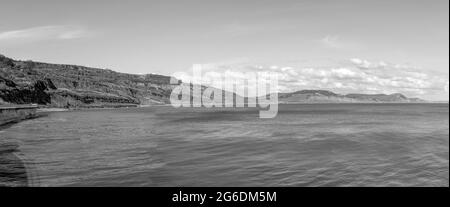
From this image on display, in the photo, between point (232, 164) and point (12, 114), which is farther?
point (12, 114)

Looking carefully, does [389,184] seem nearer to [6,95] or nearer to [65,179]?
[65,179]

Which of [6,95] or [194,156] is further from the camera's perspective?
[6,95]

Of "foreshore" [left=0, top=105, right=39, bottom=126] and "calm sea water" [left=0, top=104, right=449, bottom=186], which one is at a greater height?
"foreshore" [left=0, top=105, right=39, bottom=126]

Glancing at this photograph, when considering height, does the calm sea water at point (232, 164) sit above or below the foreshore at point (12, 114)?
below

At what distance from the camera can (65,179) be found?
23.3 metres

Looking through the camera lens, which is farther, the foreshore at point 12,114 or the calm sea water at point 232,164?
the foreshore at point 12,114

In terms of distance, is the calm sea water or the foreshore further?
the foreshore

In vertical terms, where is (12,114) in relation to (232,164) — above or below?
above

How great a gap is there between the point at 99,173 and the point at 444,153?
34.3 metres
